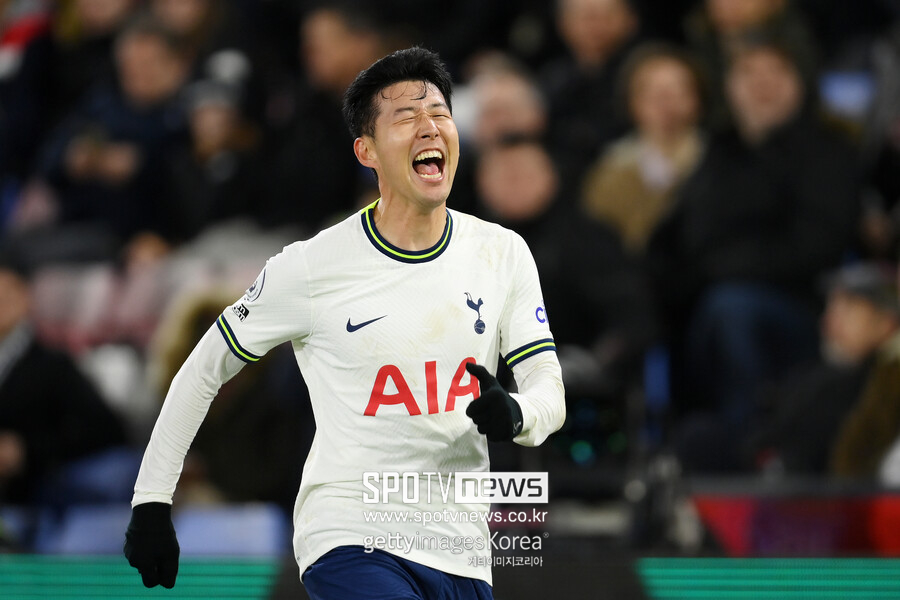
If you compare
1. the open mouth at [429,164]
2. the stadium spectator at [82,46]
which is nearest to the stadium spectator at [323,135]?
the stadium spectator at [82,46]

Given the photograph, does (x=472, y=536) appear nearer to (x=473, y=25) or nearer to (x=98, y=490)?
(x=98, y=490)

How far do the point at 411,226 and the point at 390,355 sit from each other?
0.38 m

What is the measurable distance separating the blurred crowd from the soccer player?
10.5ft

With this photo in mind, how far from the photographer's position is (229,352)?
136 inches

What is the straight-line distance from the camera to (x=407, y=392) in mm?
3338

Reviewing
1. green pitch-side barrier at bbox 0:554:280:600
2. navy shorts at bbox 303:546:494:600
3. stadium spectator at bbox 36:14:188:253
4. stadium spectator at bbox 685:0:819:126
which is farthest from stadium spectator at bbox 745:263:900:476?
stadium spectator at bbox 36:14:188:253

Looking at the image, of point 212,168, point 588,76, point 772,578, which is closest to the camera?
point 772,578

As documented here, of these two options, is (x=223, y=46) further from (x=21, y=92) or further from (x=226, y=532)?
(x=226, y=532)

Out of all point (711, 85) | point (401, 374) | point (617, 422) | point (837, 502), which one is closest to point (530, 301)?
point (401, 374)

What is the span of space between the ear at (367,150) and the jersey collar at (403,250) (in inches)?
6.4

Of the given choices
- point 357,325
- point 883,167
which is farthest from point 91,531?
point 883,167

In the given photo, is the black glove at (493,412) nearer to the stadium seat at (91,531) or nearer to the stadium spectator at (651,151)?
the stadium seat at (91,531)

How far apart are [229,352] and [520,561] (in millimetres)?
1703

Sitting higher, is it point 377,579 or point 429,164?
point 429,164
